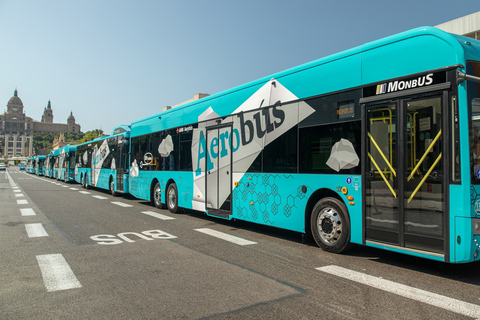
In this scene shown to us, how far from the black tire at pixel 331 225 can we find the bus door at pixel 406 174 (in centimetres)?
46

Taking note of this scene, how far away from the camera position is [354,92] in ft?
19.6

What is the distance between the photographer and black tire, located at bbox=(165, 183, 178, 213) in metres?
11.9

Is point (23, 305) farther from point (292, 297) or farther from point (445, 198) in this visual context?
point (445, 198)

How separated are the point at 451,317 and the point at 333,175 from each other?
9.61 ft

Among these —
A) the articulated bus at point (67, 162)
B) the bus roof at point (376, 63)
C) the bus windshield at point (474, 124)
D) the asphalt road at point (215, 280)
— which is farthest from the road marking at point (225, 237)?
the articulated bus at point (67, 162)

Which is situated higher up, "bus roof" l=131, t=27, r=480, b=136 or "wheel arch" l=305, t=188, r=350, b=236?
"bus roof" l=131, t=27, r=480, b=136

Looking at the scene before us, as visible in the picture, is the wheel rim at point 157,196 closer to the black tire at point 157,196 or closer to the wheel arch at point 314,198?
the black tire at point 157,196

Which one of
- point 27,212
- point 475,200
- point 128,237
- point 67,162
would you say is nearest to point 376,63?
point 475,200

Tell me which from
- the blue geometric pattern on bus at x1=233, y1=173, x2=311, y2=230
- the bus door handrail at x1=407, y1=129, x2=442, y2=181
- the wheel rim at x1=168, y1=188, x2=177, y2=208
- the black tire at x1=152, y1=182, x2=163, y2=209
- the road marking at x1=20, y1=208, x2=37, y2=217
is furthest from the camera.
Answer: the black tire at x1=152, y1=182, x2=163, y2=209

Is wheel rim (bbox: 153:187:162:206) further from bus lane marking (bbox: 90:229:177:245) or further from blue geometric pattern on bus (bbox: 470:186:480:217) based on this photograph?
blue geometric pattern on bus (bbox: 470:186:480:217)

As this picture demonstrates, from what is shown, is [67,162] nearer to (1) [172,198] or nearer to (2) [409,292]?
(1) [172,198]

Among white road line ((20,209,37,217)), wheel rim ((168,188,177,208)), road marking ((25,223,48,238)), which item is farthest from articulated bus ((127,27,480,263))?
white road line ((20,209,37,217))

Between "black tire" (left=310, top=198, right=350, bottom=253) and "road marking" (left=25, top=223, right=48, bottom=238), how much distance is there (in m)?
5.86

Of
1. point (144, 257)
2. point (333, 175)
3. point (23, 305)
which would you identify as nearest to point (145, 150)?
point (144, 257)
